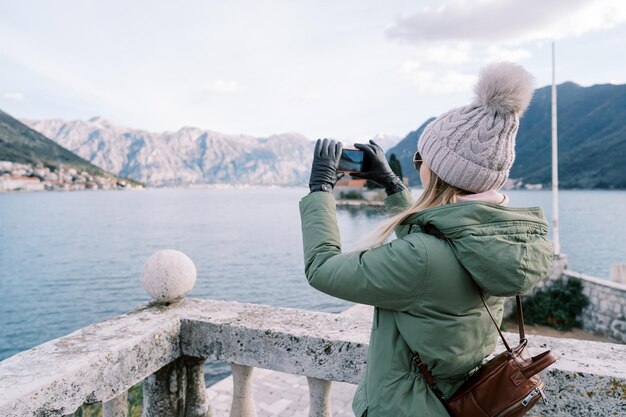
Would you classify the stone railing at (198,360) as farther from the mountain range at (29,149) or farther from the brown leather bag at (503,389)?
the mountain range at (29,149)

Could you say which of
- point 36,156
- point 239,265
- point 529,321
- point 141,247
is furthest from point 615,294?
point 36,156

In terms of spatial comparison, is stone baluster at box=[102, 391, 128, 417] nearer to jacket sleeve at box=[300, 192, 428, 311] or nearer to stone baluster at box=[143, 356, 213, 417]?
stone baluster at box=[143, 356, 213, 417]

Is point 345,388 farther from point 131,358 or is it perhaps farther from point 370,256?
point 370,256

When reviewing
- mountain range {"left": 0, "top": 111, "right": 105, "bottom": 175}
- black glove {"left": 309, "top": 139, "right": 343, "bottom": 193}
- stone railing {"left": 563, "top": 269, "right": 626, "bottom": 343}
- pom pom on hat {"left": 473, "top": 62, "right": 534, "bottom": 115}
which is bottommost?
stone railing {"left": 563, "top": 269, "right": 626, "bottom": 343}

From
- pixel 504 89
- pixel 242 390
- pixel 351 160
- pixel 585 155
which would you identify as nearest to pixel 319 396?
pixel 242 390

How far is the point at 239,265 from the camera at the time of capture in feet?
131

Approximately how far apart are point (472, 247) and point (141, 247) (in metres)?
53.9

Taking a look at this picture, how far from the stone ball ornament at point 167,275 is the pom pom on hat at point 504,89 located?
223 cm

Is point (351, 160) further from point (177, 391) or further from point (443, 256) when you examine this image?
point (177, 391)

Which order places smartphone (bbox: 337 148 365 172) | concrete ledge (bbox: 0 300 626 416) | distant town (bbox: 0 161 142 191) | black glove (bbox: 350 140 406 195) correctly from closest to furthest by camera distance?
smartphone (bbox: 337 148 365 172)
black glove (bbox: 350 140 406 195)
concrete ledge (bbox: 0 300 626 416)
distant town (bbox: 0 161 142 191)

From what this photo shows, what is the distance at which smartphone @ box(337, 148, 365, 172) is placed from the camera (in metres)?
1.76

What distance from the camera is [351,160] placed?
179cm

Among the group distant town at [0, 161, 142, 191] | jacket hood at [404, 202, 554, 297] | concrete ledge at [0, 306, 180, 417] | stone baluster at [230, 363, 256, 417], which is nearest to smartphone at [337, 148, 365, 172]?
jacket hood at [404, 202, 554, 297]

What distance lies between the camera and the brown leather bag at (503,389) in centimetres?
137
